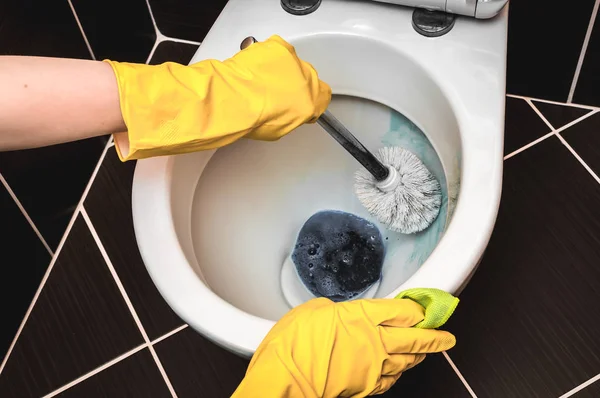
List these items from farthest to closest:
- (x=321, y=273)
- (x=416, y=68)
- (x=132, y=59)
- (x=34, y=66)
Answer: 1. (x=132, y=59)
2. (x=321, y=273)
3. (x=416, y=68)
4. (x=34, y=66)

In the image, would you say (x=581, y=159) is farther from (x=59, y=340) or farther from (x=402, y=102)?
(x=59, y=340)

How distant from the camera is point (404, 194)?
0.76m

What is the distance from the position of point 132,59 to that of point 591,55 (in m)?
0.76

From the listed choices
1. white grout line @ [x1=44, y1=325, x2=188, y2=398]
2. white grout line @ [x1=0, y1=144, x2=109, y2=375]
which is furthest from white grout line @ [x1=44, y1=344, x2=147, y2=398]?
white grout line @ [x1=0, y1=144, x2=109, y2=375]

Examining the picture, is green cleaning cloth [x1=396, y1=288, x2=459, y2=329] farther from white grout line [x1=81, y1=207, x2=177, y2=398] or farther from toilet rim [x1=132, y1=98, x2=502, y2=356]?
white grout line [x1=81, y1=207, x2=177, y2=398]

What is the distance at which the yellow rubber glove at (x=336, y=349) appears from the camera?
0.54m

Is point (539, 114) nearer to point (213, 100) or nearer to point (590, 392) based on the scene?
point (590, 392)

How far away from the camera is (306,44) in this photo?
756 mm

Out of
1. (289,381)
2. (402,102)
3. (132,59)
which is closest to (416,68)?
(402,102)

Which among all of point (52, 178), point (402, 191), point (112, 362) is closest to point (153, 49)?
point (52, 178)

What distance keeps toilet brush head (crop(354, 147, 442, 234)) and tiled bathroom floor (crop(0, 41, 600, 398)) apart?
0.94 ft

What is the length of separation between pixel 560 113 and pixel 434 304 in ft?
2.19

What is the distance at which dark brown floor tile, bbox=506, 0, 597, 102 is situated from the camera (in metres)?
0.93

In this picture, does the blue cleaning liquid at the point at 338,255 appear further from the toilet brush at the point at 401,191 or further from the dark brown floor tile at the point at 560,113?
the dark brown floor tile at the point at 560,113
